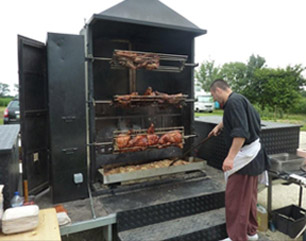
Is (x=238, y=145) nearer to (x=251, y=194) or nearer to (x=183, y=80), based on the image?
(x=251, y=194)

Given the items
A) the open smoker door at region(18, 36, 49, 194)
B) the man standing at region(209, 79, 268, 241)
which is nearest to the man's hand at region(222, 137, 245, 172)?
the man standing at region(209, 79, 268, 241)

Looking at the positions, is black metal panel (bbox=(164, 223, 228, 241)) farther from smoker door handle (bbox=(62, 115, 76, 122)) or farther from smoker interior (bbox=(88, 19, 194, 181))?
smoker door handle (bbox=(62, 115, 76, 122))

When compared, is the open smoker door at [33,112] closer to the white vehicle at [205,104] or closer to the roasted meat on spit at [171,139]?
the roasted meat on spit at [171,139]

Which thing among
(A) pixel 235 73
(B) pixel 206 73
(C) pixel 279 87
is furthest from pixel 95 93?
(B) pixel 206 73

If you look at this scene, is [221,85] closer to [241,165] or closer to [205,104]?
[241,165]

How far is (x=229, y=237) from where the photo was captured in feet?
7.88

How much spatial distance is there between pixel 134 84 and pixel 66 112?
1.50 meters

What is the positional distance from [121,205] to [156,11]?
2.53 metres

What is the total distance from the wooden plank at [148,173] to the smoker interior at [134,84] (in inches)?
22.1

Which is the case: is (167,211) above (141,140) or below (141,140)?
below

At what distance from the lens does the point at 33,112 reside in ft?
8.97

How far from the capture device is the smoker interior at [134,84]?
11.6 feet

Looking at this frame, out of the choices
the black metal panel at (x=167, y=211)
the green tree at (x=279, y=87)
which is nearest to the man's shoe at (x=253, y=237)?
the black metal panel at (x=167, y=211)

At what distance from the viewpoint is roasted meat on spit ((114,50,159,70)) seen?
9.43 ft
